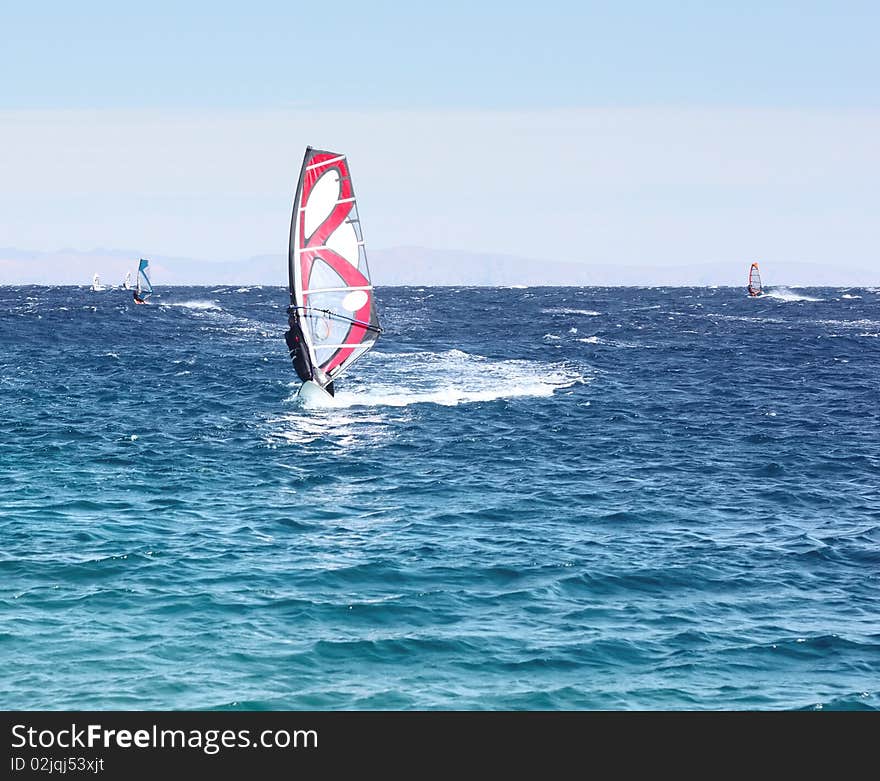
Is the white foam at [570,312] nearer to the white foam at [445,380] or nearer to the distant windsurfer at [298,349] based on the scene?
the white foam at [445,380]

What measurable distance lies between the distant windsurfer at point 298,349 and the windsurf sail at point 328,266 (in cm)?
24

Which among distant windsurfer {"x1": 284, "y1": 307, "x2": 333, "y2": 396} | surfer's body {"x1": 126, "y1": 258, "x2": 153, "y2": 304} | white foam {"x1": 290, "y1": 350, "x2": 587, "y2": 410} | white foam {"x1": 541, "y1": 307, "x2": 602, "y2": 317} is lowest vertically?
white foam {"x1": 290, "y1": 350, "x2": 587, "y2": 410}

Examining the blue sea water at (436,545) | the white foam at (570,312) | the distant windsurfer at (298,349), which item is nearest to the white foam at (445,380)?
the blue sea water at (436,545)

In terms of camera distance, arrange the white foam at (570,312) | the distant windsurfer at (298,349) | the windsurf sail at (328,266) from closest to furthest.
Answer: the windsurf sail at (328,266) → the distant windsurfer at (298,349) → the white foam at (570,312)

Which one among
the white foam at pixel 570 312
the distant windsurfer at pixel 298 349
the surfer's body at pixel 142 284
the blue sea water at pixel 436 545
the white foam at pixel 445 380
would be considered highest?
the surfer's body at pixel 142 284

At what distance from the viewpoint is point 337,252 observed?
184 ft

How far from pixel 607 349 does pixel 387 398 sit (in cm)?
3890

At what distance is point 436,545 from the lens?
31031 millimetres

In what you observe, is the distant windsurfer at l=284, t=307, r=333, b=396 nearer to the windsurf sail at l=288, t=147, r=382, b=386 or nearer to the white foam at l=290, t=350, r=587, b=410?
the windsurf sail at l=288, t=147, r=382, b=386

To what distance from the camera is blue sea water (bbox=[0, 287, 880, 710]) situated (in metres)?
Result: 21.4

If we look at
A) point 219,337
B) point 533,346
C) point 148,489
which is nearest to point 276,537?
point 148,489

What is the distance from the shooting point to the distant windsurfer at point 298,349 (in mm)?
55969

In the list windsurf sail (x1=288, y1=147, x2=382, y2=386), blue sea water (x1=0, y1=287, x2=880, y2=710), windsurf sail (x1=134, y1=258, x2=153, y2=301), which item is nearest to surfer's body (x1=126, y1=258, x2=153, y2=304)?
windsurf sail (x1=134, y1=258, x2=153, y2=301)

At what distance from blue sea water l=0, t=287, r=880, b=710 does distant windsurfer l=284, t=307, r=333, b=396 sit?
2.31 metres
